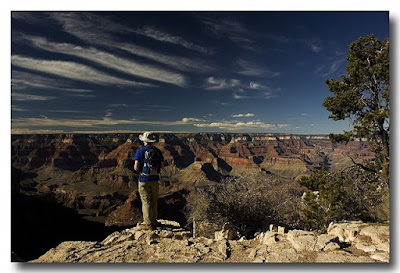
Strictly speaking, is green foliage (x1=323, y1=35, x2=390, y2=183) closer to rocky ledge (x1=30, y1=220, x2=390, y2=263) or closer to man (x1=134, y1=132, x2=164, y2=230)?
rocky ledge (x1=30, y1=220, x2=390, y2=263)

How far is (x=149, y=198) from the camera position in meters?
5.16

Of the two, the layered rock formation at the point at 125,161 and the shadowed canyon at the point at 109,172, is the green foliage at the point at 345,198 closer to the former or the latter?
the shadowed canyon at the point at 109,172

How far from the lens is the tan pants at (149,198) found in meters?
5.08

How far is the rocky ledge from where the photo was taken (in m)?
4.45

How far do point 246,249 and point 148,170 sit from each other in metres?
2.42

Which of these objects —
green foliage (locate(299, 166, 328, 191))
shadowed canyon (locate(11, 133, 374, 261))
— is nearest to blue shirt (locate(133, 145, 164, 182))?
shadowed canyon (locate(11, 133, 374, 261))

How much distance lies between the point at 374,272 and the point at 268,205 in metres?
3.21

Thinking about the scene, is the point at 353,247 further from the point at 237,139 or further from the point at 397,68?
the point at 237,139

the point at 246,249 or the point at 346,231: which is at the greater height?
the point at 346,231

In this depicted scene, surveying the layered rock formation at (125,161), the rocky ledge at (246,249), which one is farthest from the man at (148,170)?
the layered rock formation at (125,161)

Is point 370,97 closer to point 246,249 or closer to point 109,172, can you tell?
point 246,249

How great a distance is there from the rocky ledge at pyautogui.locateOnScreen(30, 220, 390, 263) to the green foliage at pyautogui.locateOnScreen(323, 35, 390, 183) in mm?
1944

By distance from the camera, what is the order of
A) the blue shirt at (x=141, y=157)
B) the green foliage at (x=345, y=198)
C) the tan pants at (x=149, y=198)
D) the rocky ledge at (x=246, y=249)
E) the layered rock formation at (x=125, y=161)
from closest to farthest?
the rocky ledge at (x=246, y=249) < the blue shirt at (x=141, y=157) < the tan pants at (x=149, y=198) < the green foliage at (x=345, y=198) < the layered rock formation at (x=125, y=161)

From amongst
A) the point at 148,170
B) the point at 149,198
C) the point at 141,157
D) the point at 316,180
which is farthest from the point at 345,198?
the point at 141,157
